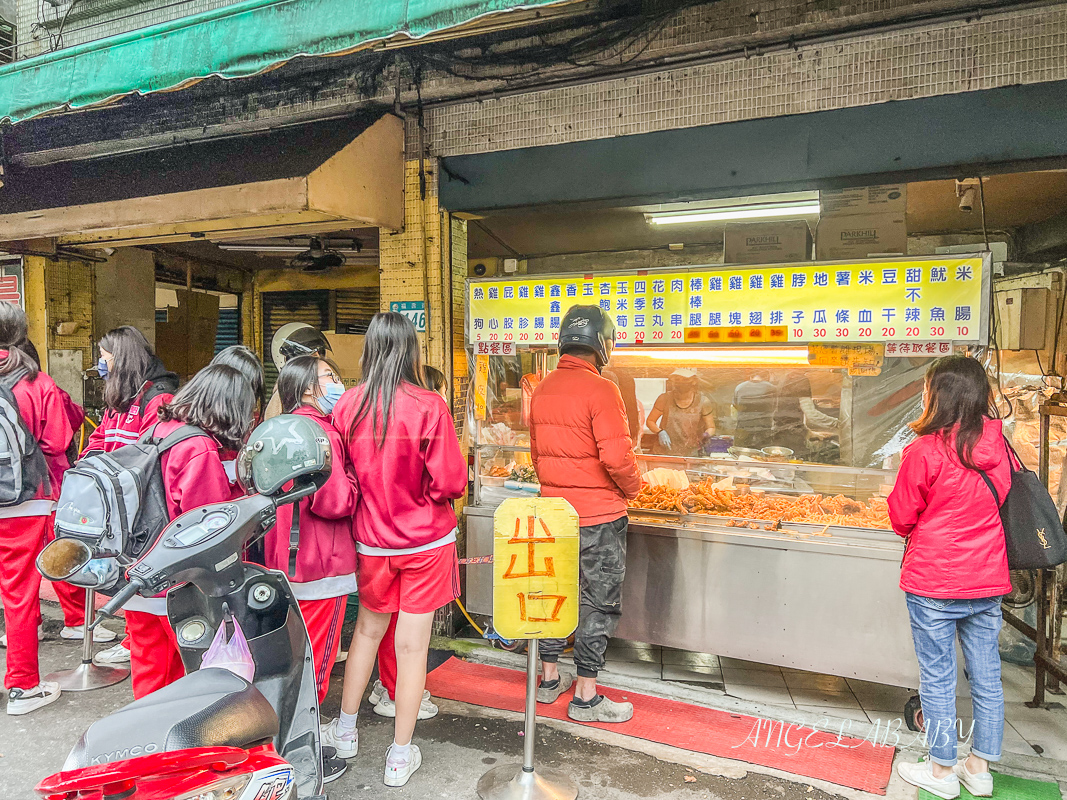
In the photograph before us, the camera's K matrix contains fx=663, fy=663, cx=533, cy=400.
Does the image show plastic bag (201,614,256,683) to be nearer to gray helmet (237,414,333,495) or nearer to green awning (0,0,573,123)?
gray helmet (237,414,333,495)

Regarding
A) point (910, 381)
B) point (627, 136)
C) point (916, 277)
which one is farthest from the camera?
point (910, 381)

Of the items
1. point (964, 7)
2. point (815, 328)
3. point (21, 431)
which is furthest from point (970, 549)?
point (21, 431)

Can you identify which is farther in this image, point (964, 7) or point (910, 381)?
point (910, 381)

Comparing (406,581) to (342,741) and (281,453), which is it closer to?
(342,741)

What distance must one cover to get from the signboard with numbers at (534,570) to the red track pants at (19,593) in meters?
3.02

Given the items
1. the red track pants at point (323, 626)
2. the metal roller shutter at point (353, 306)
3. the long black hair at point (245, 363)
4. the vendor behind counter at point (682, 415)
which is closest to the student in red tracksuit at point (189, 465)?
the long black hair at point (245, 363)

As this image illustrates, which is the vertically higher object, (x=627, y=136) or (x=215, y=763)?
(x=627, y=136)

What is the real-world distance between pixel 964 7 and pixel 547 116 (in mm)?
2556

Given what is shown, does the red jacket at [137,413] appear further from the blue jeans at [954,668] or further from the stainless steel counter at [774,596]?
the blue jeans at [954,668]

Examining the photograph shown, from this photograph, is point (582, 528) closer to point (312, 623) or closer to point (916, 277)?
point (312, 623)

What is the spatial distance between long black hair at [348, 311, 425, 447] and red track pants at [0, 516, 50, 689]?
233cm

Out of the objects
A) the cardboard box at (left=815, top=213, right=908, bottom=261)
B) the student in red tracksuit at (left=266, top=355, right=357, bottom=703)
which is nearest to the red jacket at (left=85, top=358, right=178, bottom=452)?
the student in red tracksuit at (left=266, top=355, right=357, bottom=703)

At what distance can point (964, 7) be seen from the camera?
3.73 meters

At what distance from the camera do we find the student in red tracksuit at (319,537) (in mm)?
3146
